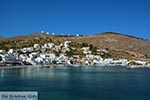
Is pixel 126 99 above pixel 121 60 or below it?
below

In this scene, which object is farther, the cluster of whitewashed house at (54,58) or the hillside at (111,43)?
the hillside at (111,43)

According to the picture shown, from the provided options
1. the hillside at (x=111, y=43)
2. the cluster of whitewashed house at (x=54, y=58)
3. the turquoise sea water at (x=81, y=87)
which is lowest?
the turquoise sea water at (x=81, y=87)

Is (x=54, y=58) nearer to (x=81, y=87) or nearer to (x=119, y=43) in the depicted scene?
(x=119, y=43)

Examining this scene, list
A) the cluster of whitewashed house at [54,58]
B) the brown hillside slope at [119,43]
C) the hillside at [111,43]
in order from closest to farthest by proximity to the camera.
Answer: the cluster of whitewashed house at [54,58]
the hillside at [111,43]
the brown hillside slope at [119,43]

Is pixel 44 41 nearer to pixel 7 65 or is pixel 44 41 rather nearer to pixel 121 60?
pixel 121 60

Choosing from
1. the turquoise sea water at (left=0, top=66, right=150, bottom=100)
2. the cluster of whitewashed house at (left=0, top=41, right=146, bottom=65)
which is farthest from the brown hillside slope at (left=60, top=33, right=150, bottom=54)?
the turquoise sea water at (left=0, top=66, right=150, bottom=100)

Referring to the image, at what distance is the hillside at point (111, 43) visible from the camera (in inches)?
5881

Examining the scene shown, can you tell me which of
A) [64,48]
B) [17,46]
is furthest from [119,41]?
[17,46]

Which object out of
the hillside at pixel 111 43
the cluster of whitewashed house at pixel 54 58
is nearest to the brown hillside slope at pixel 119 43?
the hillside at pixel 111 43

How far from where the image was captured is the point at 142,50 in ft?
551

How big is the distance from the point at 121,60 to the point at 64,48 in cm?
2693

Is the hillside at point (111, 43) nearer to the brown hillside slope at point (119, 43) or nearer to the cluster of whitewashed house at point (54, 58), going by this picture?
the brown hillside slope at point (119, 43)

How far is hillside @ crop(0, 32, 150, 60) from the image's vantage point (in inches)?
5881

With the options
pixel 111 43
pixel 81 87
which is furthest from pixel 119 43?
pixel 81 87
